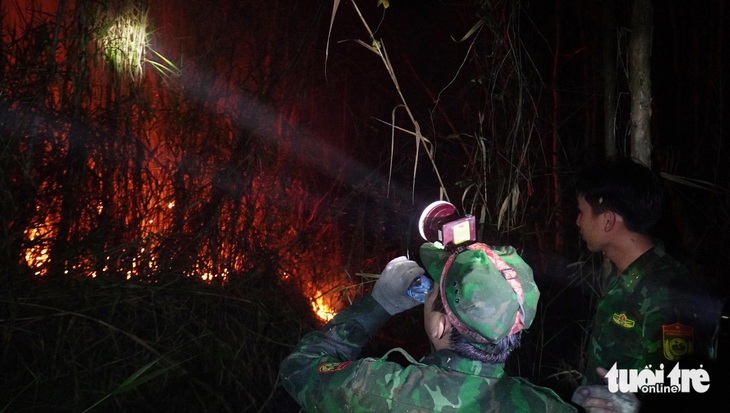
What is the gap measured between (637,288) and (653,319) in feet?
0.45

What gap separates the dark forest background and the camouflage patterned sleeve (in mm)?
650

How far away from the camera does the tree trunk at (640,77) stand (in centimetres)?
234

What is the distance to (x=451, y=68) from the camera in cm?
568

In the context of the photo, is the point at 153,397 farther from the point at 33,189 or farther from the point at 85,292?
the point at 33,189

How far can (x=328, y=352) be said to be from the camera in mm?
1462

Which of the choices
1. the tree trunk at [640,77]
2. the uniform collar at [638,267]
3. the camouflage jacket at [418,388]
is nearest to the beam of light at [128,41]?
the camouflage jacket at [418,388]

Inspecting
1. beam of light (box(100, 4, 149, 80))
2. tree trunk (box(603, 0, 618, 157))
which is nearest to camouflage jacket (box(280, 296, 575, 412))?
tree trunk (box(603, 0, 618, 157))

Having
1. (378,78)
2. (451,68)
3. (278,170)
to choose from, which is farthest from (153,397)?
(451,68)

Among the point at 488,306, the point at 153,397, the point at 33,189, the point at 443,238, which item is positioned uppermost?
the point at 33,189

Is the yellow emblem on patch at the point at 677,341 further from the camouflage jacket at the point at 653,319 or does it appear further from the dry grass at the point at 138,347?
the dry grass at the point at 138,347

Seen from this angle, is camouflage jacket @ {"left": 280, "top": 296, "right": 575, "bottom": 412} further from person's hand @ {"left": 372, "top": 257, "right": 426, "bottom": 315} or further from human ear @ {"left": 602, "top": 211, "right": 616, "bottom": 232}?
human ear @ {"left": 602, "top": 211, "right": 616, "bottom": 232}

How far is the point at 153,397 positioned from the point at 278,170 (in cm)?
145

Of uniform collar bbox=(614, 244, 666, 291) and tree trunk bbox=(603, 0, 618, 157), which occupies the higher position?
tree trunk bbox=(603, 0, 618, 157)

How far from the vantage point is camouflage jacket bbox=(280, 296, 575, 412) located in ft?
4.16
